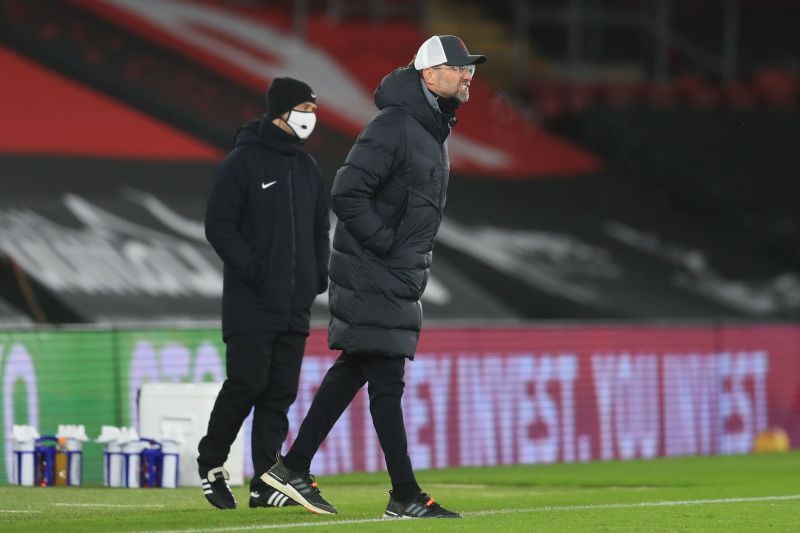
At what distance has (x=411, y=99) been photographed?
25.0ft

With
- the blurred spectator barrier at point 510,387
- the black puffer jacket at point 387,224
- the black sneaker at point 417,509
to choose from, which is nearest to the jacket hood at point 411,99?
the black puffer jacket at point 387,224

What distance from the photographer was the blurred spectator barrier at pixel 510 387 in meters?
12.5

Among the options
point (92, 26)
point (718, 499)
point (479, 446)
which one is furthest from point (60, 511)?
point (92, 26)

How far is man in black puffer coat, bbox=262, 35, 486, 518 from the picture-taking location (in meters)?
7.49

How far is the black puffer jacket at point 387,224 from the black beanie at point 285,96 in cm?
104

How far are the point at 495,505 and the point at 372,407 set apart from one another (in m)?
1.06

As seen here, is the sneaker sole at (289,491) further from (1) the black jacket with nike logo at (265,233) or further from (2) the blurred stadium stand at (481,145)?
(2) the blurred stadium stand at (481,145)

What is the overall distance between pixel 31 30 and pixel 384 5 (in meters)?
4.80

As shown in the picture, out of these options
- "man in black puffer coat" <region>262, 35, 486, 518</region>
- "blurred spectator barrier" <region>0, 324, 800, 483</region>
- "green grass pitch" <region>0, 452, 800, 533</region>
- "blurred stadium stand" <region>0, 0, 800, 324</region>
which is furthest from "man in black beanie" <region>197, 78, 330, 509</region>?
"blurred stadium stand" <region>0, 0, 800, 324</region>

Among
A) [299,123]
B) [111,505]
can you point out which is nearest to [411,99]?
[299,123]

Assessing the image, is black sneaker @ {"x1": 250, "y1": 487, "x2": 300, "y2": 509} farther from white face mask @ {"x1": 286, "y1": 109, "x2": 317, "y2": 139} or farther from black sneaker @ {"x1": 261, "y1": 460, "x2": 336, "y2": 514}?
white face mask @ {"x1": 286, "y1": 109, "x2": 317, "y2": 139}

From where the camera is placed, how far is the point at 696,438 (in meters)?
15.6

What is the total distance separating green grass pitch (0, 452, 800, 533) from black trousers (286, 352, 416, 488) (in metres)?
0.25

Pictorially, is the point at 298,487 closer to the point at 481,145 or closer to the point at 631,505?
the point at 631,505
